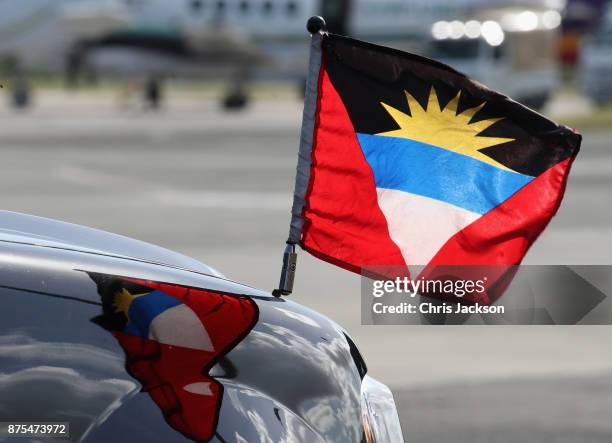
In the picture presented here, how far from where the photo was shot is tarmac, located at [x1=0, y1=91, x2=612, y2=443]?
23.5 feet

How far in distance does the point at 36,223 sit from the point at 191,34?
44.4 metres

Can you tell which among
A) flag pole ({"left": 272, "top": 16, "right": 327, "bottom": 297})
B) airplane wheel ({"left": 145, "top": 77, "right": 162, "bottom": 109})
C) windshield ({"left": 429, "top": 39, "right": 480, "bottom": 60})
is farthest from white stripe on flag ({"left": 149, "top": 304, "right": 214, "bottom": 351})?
airplane wheel ({"left": 145, "top": 77, "right": 162, "bottom": 109})

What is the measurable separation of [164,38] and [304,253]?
116 feet

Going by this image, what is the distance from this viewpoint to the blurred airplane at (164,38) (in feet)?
155

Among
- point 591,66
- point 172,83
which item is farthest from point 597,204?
point 172,83

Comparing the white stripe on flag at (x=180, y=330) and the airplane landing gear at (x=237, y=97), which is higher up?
the white stripe on flag at (x=180, y=330)

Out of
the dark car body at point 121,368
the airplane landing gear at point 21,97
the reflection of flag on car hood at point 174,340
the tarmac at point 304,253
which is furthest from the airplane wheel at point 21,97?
the reflection of flag on car hood at point 174,340

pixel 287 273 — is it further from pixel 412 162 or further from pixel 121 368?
pixel 121 368

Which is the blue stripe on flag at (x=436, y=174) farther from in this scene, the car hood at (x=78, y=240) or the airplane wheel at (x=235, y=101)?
the airplane wheel at (x=235, y=101)

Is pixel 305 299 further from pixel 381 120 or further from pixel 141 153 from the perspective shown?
pixel 141 153

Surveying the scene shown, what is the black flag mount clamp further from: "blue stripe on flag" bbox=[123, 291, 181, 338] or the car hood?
"blue stripe on flag" bbox=[123, 291, 181, 338]

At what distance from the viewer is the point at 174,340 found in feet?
10.8

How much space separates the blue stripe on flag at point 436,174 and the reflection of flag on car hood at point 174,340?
104 centimetres

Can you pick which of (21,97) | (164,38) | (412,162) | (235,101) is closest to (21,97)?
(21,97)
